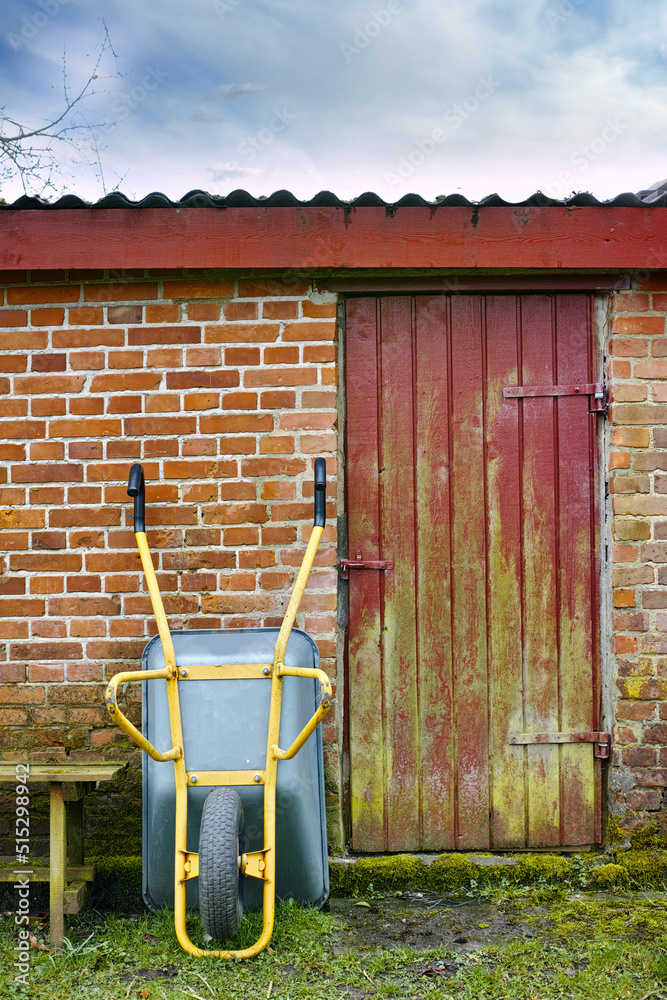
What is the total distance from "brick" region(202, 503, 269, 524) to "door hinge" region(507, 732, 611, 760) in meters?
1.34

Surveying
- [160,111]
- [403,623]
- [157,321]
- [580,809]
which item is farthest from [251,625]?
[160,111]

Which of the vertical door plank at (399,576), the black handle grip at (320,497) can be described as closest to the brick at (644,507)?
the vertical door plank at (399,576)

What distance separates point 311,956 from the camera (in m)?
2.05

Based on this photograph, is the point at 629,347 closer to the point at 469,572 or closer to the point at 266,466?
the point at 469,572

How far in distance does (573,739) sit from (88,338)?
248cm

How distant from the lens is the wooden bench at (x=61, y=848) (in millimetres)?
2156

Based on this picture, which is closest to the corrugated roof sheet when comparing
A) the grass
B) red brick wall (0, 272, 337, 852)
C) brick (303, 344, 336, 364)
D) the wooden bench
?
red brick wall (0, 272, 337, 852)

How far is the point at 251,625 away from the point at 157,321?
1238 millimetres

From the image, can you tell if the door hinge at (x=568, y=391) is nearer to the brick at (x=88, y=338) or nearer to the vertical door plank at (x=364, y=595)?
the vertical door plank at (x=364, y=595)

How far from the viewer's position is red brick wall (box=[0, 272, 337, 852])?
8.40ft

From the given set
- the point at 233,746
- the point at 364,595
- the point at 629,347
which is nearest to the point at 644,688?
the point at 364,595

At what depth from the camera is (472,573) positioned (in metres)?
2.67

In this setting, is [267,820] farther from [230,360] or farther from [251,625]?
[230,360]

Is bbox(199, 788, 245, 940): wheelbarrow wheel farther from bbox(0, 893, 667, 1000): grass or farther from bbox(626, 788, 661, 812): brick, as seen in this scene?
bbox(626, 788, 661, 812): brick
